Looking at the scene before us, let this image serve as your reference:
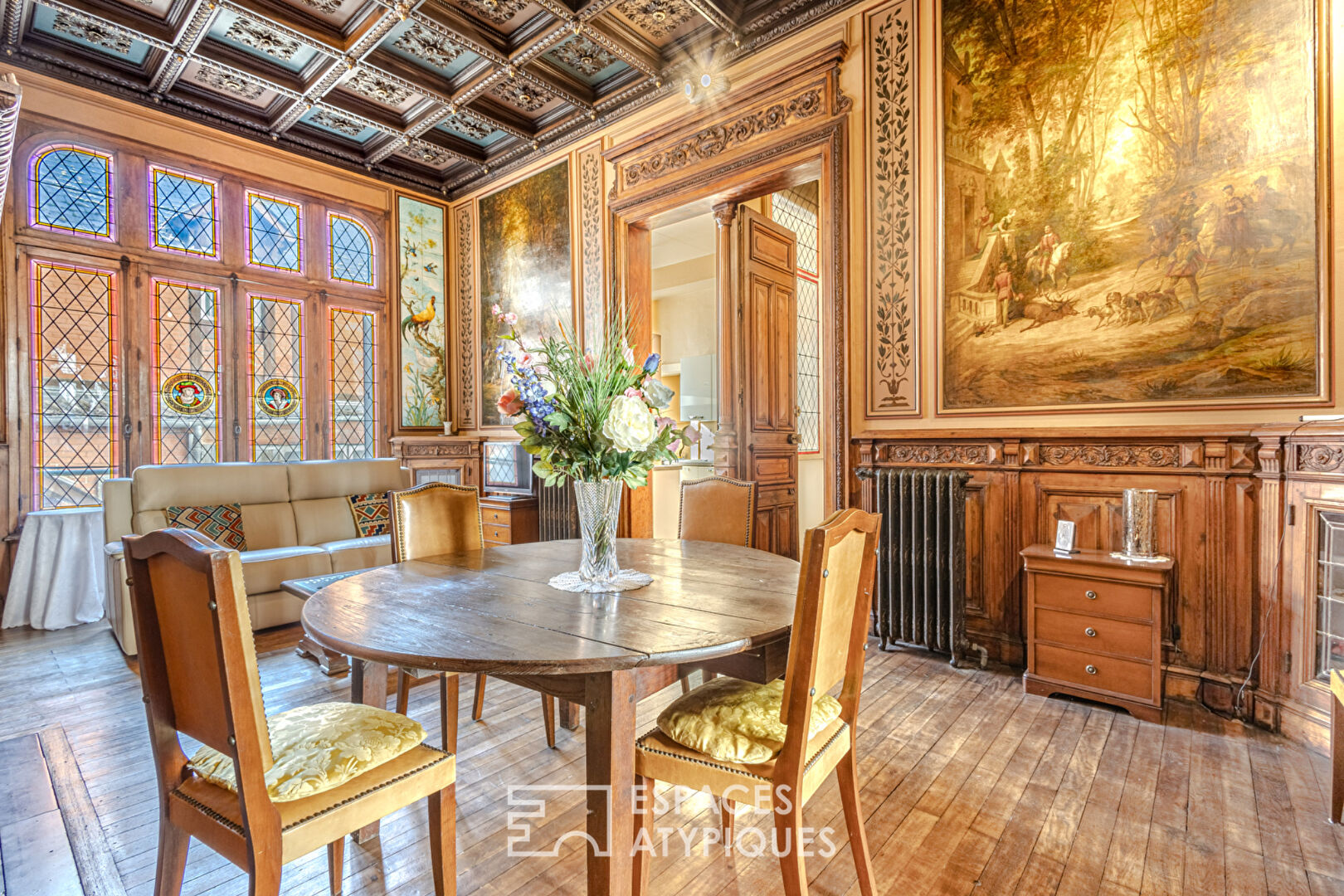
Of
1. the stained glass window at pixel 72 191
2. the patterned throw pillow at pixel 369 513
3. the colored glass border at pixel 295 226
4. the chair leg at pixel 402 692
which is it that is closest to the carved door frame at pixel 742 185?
the patterned throw pillow at pixel 369 513

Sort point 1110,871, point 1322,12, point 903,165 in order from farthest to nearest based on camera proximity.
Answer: point 903,165 < point 1322,12 < point 1110,871

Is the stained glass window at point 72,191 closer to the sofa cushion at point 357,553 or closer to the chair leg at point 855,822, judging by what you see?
the sofa cushion at point 357,553

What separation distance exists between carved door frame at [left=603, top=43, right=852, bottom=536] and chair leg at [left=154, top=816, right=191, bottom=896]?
301 cm

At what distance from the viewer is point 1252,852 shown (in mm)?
1606

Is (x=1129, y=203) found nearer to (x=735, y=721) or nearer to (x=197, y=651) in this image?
(x=735, y=721)

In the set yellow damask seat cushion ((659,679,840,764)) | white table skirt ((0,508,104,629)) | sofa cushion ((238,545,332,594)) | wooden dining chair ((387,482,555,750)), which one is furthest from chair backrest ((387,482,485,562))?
white table skirt ((0,508,104,629))

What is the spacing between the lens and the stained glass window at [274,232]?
5.18m

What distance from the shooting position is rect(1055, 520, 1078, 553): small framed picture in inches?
106

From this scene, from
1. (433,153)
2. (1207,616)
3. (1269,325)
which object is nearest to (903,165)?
Answer: (1269,325)

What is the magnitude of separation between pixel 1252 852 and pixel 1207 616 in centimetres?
119

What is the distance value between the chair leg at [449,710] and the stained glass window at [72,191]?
4.87 meters

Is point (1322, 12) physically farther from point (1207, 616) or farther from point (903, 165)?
point (1207, 616)

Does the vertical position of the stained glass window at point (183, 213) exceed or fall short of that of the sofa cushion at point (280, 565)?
it exceeds it

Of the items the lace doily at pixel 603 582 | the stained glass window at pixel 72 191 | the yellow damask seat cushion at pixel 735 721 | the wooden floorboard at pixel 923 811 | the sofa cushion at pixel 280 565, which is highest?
the stained glass window at pixel 72 191
